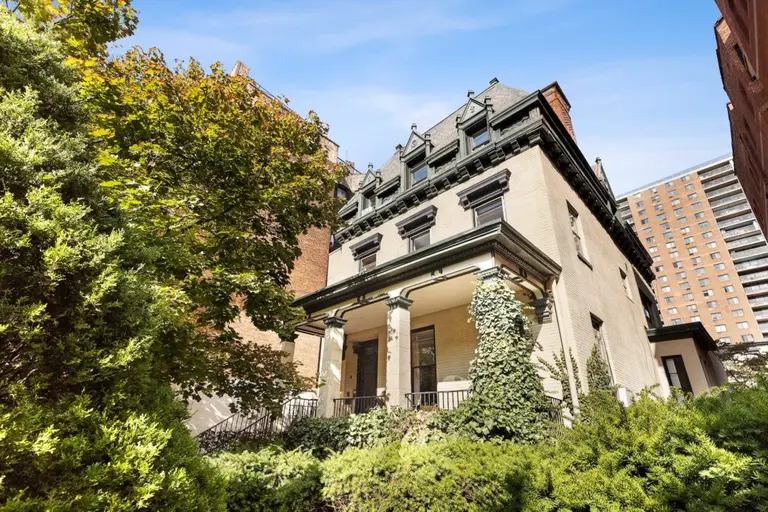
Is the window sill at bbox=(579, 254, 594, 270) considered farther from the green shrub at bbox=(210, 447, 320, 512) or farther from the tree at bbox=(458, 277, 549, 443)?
the green shrub at bbox=(210, 447, 320, 512)

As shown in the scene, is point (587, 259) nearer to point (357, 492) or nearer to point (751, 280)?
point (357, 492)

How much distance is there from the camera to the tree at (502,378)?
7395 mm

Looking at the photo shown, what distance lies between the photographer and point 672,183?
83.4 meters

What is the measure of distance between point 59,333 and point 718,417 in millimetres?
6175

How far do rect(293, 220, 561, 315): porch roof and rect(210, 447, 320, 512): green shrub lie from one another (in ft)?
18.3

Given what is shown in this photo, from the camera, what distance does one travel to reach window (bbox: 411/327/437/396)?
13192mm

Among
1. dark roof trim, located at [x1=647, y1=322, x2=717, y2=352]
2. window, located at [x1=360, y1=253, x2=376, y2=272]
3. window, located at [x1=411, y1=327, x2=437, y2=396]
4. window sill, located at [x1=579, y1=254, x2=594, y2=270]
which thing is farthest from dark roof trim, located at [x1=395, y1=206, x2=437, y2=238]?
dark roof trim, located at [x1=647, y1=322, x2=717, y2=352]

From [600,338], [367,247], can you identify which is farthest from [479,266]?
[367,247]

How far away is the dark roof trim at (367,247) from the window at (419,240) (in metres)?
2.05

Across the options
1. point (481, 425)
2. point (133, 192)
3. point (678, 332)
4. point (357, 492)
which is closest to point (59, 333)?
point (133, 192)

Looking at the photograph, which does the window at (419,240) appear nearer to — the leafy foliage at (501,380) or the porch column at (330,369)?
the porch column at (330,369)

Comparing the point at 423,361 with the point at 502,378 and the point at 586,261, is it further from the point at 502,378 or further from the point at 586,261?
the point at 586,261

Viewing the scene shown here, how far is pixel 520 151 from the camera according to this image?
1277cm

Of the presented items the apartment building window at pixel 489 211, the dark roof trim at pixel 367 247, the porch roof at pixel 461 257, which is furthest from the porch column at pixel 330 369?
the apartment building window at pixel 489 211
